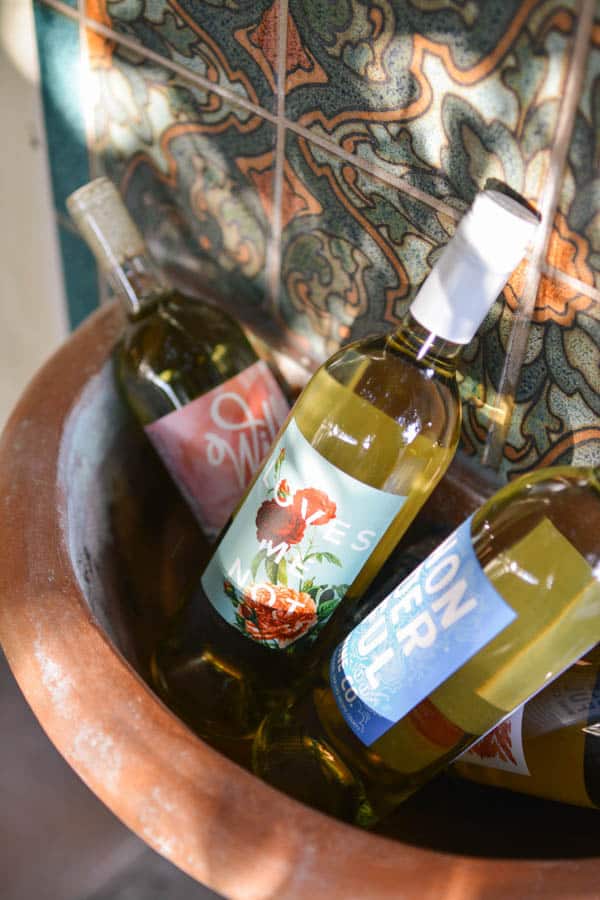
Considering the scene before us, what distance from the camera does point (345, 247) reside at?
515 millimetres

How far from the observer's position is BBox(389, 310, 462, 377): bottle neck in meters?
0.41

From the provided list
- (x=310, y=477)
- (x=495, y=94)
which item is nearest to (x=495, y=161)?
(x=495, y=94)

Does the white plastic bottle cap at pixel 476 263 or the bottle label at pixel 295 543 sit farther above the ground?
the white plastic bottle cap at pixel 476 263

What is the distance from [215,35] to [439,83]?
0.55 ft

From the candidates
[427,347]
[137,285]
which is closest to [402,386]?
[427,347]

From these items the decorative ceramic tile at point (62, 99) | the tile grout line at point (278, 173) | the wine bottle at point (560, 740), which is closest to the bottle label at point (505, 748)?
the wine bottle at point (560, 740)

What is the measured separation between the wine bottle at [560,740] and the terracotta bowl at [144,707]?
0.08 feet

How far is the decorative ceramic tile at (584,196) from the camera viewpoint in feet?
1.13

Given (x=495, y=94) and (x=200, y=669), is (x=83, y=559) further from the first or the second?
(x=495, y=94)

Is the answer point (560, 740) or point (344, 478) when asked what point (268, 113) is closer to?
point (344, 478)

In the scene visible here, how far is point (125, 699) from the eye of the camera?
0.38 meters

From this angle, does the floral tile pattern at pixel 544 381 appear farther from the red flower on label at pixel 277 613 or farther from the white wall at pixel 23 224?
the white wall at pixel 23 224

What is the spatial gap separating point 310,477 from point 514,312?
5.8 inches

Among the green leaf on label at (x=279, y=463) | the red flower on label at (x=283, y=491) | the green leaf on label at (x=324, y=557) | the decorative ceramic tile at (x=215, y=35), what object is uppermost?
the decorative ceramic tile at (x=215, y=35)
